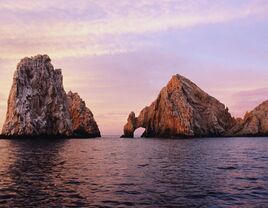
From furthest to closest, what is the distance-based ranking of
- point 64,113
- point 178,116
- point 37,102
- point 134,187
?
point 178,116 < point 64,113 < point 37,102 < point 134,187

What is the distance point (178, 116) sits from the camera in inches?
6900

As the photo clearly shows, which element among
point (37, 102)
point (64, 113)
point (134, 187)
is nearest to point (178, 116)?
point (64, 113)

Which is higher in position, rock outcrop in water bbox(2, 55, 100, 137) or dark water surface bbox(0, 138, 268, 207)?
rock outcrop in water bbox(2, 55, 100, 137)

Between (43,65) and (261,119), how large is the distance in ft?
385

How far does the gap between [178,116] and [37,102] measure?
65.3 metres

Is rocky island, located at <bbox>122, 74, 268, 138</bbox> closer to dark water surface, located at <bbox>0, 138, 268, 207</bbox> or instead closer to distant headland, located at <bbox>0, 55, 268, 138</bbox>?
distant headland, located at <bbox>0, 55, 268, 138</bbox>

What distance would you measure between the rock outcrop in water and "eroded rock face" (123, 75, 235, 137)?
4849cm

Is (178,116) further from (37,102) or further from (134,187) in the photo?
(134,187)

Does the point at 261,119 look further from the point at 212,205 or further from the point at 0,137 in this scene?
the point at 212,205

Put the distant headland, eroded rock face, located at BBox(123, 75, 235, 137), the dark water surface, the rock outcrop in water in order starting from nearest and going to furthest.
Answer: the dark water surface, the rock outcrop in water, the distant headland, eroded rock face, located at BBox(123, 75, 235, 137)

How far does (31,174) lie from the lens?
35.8m

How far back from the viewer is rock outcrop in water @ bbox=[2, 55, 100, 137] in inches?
5551

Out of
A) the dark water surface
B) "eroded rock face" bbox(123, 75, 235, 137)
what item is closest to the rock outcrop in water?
"eroded rock face" bbox(123, 75, 235, 137)

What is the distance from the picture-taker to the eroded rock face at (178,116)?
577 ft
